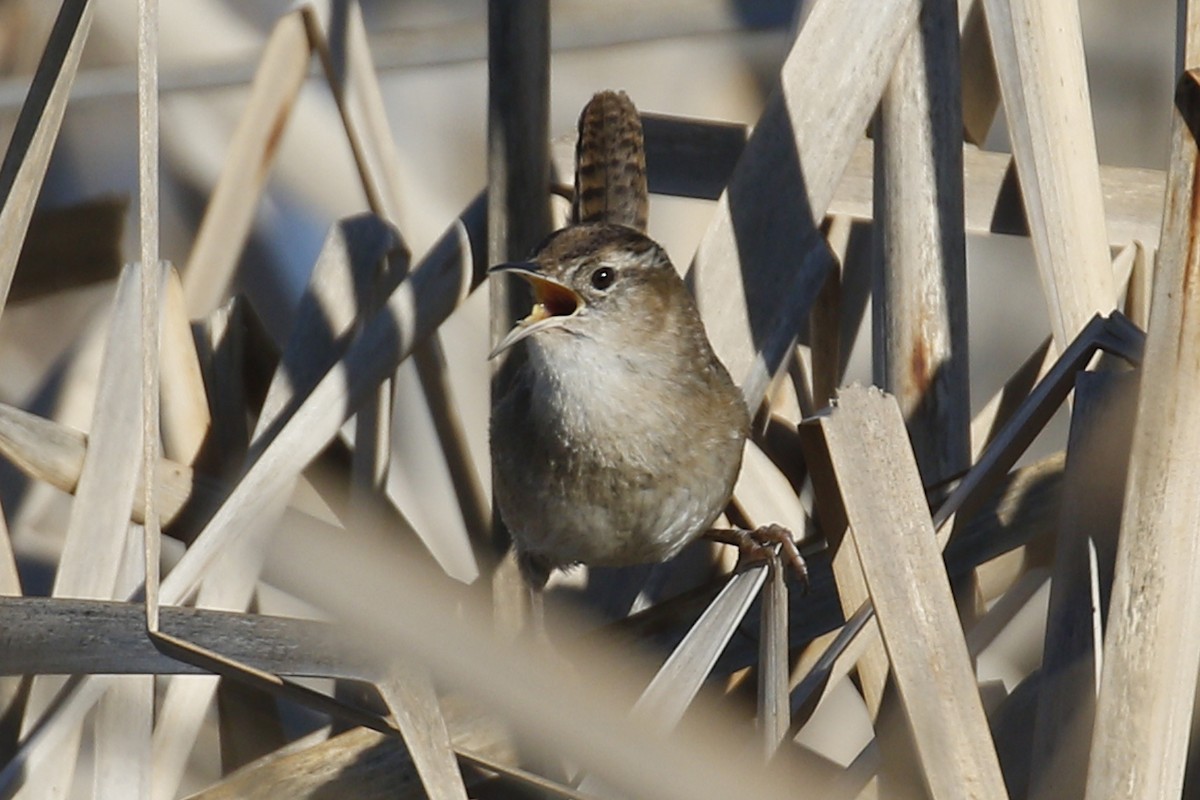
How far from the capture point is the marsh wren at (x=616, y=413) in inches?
75.2

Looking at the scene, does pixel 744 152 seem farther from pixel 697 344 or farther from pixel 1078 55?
pixel 1078 55

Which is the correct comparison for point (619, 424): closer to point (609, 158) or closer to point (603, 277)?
point (603, 277)

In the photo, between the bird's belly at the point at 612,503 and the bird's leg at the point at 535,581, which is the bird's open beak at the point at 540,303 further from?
the bird's leg at the point at 535,581

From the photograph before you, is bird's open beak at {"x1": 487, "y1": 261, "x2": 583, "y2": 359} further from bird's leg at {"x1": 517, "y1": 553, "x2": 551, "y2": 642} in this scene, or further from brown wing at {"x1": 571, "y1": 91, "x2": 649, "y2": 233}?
bird's leg at {"x1": 517, "y1": 553, "x2": 551, "y2": 642}

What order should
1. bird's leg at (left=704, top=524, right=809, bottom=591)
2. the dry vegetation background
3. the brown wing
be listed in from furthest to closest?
the brown wing → bird's leg at (left=704, top=524, right=809, bottom=591) → the dry vegetation background

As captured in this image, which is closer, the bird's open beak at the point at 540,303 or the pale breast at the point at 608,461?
the bird's open beak at the point at 540,303

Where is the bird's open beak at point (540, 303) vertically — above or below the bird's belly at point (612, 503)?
above

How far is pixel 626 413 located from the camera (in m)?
1.95

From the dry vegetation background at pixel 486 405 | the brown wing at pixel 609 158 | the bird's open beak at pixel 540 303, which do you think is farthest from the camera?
the brown wing at pixel 609 158

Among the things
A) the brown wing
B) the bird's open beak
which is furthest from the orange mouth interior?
the brown wing

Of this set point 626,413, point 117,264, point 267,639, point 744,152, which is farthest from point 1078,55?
point 117,264

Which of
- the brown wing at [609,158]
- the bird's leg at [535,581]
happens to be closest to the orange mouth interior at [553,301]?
the brown wing at [609,158]

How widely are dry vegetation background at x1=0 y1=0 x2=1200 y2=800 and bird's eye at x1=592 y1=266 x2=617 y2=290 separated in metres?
0.14

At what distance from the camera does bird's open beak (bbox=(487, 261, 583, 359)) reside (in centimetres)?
175
